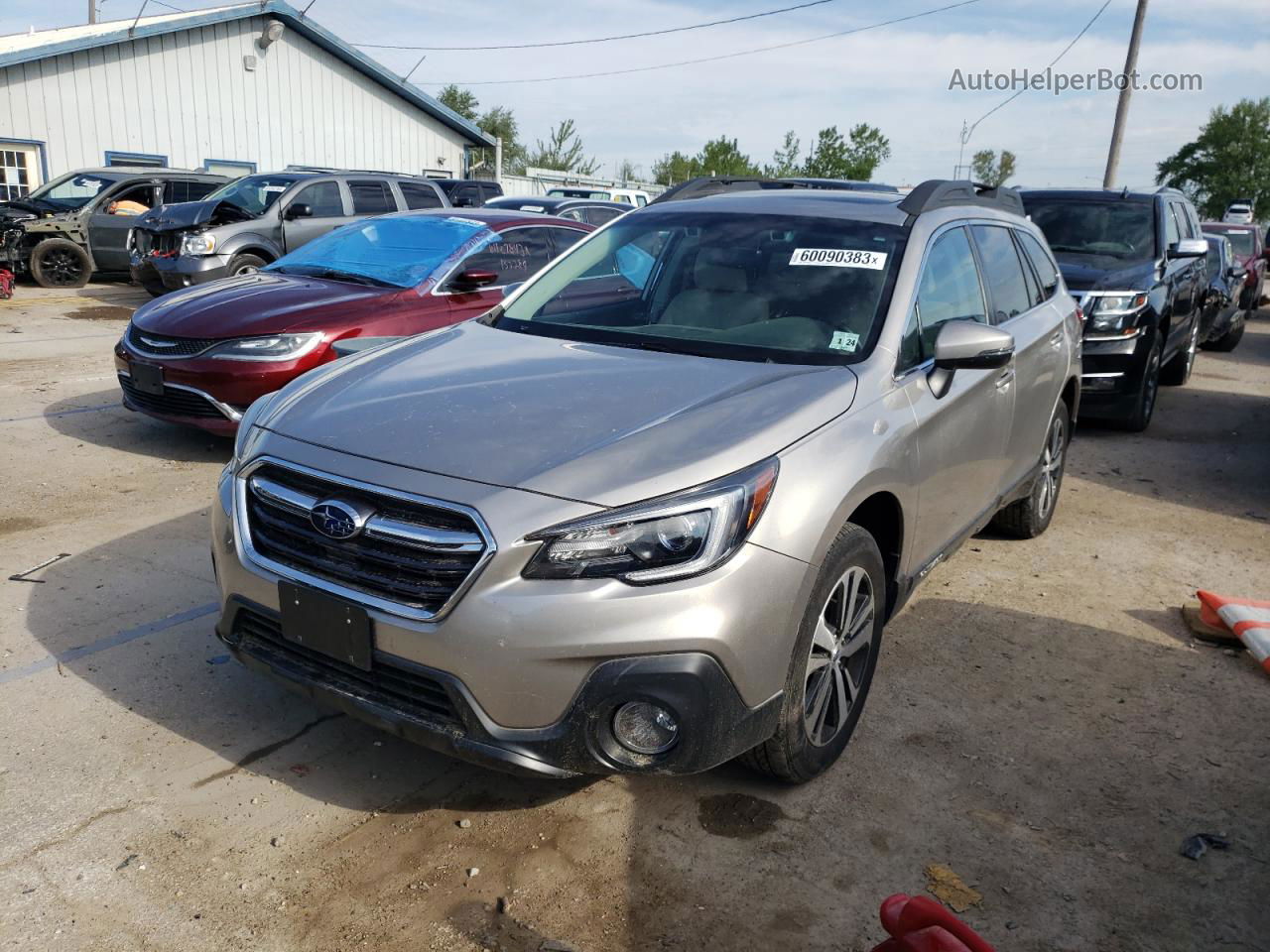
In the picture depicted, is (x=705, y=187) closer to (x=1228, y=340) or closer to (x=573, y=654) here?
(x=573, y=654)

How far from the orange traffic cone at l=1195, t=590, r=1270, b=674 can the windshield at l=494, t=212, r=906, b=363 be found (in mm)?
2267

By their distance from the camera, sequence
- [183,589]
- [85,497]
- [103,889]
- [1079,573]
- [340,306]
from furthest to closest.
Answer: [340,306], [85,497], [1079,573], [183,589], [103,889]

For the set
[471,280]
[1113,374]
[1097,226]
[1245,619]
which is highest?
[1097,226]

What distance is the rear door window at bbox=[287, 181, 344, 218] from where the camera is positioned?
44.0 feet

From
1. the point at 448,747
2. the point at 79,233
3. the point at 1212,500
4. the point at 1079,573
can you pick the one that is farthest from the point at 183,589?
the point at 79,233

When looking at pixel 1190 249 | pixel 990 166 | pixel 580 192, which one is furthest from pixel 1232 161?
pixel 1190 249

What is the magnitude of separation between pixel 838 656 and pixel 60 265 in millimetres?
15997

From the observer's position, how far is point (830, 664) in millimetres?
3141

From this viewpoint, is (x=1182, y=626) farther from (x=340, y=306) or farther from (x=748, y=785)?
(x=340, y=306)

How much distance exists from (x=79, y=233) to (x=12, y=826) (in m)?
15.1

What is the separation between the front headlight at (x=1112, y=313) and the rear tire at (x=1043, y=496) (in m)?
2.63

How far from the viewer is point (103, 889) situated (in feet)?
8.70

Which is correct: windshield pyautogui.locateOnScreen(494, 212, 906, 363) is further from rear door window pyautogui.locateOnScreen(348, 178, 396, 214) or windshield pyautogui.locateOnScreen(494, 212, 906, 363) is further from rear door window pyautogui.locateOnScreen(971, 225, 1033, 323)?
rear door window pyautogui.locateOnScreen(348, 178, 396, 214)

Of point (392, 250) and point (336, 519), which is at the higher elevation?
point (392, 250)
